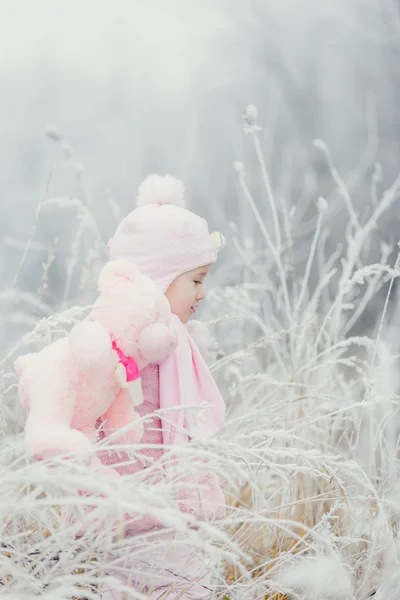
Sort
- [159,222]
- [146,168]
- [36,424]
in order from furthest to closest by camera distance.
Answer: [146,168]
[159,222]
[36,424]

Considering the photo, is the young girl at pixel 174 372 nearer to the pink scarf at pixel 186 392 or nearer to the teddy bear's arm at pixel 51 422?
the pink scarf at pixel 186 392

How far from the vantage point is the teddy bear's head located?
810 millimetres

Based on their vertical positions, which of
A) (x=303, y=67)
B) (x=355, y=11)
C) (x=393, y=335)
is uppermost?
(x=355, y=11)

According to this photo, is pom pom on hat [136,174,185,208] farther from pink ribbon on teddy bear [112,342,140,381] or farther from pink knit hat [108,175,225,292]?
pink ribbon on teddy bear [112,342,140,381]

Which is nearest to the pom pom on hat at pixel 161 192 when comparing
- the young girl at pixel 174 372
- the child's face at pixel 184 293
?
the young girl at pixel 174 372

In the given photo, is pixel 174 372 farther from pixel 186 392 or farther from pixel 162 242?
pixel 162 242

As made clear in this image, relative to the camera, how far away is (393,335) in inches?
74.7

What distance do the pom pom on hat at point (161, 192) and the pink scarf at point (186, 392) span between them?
0.54ft

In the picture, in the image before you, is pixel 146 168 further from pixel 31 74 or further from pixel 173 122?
pixel 31 74

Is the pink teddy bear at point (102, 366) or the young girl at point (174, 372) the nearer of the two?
the pink teddy bear at point (102, 366)

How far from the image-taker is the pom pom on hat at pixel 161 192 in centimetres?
98

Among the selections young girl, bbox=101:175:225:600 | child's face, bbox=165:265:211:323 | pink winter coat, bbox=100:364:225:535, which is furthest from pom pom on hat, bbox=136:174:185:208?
pink winter coat, bbox=100:364:225:535

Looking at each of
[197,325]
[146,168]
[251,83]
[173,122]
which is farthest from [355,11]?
[197,325]

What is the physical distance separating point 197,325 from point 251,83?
1273 millimetres
